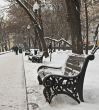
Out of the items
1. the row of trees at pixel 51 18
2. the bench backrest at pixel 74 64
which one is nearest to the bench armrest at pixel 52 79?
the bench backrest at pixel 74 64

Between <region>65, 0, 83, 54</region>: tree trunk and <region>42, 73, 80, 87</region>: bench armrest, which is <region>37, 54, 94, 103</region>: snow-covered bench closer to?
<region>42, 73, 80, 87</region>: bench armrest

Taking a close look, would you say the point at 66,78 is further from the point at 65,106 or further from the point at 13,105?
the point at 13,105

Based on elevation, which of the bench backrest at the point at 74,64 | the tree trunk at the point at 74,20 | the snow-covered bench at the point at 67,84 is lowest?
the snow-covered bench at the point at 67,84

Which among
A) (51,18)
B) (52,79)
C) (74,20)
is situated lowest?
(52,79)

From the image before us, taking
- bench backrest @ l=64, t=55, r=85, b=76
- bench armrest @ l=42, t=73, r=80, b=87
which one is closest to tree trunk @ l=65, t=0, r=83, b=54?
bench backrest @ l=64, t=55, r=85, b=76

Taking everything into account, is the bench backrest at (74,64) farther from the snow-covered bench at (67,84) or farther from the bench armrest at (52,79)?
the bench armrest at (52,79)

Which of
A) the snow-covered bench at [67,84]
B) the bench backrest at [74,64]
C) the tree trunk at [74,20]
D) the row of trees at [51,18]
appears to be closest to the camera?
the snow-covered bench at [67,84]

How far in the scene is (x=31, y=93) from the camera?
27.9ft

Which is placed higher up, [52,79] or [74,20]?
[74,20]

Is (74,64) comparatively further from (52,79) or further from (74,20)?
(74,20)

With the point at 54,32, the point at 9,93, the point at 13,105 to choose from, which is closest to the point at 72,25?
the point at 9,93

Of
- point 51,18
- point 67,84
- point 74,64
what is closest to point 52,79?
point 67,84

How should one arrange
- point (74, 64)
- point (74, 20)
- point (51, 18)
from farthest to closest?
1. point (51, 18)
2. point (74, 20)
3. point (74, 64)

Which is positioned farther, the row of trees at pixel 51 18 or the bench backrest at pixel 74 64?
the row of trees at pixel 51 18
